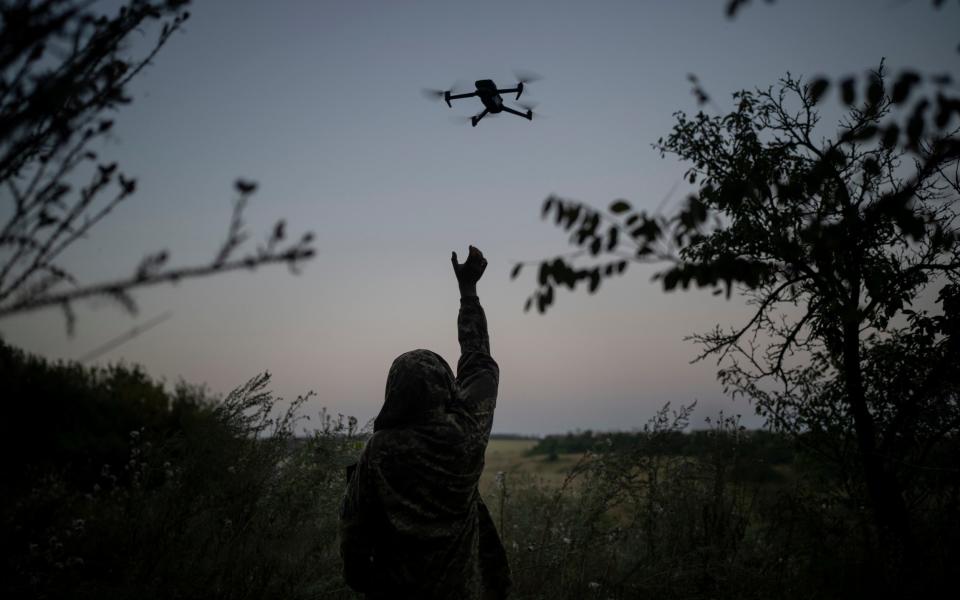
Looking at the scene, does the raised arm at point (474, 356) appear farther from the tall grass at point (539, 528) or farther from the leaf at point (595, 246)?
the tall grass at point (539, 528)

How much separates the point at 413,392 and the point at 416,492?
0.57 metres

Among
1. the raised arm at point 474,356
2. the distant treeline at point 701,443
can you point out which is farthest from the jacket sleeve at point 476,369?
the distant treeline at point 701,443

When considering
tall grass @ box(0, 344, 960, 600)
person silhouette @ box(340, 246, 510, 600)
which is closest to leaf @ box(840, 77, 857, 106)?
person silhouette @ box(340, 246, 510, 600)

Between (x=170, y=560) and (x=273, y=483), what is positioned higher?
(x=273, y=483)

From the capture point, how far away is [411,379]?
9.57 feet

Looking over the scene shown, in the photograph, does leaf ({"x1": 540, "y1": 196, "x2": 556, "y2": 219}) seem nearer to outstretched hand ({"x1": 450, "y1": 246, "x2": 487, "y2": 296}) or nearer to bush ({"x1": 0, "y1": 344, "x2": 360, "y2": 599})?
outstretched hand ({"x1": 450, "y1": 246, "x2": 487, "y2": 296})

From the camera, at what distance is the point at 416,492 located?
2924 millimetres

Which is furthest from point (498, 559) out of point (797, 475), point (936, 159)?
point (797, 475)

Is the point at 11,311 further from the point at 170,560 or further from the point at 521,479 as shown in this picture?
the point at 521,479

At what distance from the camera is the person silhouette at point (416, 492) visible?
2896mm

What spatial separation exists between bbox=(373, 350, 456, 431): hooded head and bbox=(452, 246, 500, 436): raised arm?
201 mm

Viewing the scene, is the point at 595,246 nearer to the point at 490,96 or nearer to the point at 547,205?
the point at 547,205

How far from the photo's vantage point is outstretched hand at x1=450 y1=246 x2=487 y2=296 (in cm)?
361

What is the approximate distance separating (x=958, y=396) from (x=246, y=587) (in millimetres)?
6478
